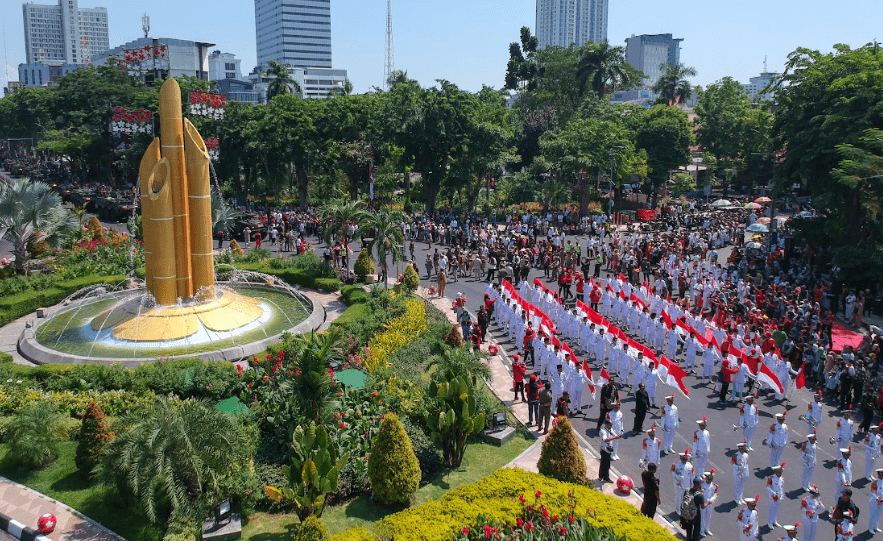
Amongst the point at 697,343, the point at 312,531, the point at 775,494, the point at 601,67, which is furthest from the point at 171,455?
the point at 601,67

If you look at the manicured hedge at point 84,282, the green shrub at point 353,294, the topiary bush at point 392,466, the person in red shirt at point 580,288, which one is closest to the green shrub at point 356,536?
the topiary bush at point 392,466

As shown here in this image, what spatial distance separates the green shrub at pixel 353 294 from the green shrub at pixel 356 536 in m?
12.0

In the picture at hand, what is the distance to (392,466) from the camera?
11531 millimetres

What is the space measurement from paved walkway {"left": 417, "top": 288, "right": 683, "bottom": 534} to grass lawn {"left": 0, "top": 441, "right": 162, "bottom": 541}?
643 centimetres

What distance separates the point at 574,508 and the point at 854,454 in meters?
7.58

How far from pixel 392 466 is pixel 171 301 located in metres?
9.64

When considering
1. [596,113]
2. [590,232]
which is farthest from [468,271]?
[596,113]

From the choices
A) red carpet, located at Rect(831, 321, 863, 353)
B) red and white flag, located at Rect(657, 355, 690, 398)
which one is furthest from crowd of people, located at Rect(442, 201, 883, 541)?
red carpet, located at Rect(831, 321, 863, 353)

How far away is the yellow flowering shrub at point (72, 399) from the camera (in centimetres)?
1429

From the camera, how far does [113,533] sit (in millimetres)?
11000

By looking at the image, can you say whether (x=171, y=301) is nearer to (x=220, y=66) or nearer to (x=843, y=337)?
(x=843, y=337)

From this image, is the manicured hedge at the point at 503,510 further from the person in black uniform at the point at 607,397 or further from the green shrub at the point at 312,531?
the person in black uniform at the point at 607,397

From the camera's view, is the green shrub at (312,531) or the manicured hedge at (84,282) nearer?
the green shrub at (312,531)

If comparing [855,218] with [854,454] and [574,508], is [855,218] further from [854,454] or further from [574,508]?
[574,508]
